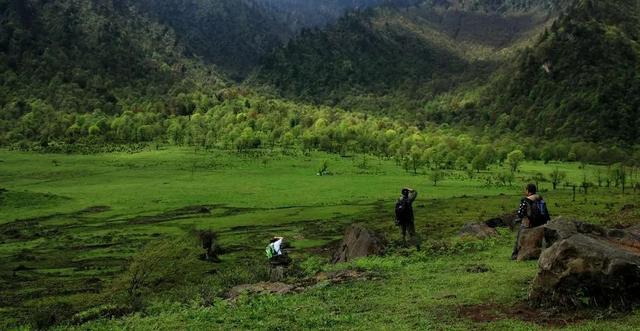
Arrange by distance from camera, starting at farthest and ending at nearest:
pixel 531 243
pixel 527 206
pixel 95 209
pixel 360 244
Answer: pixel 95 209
pixel 360 244
pixel 531 243
pixel 527 206

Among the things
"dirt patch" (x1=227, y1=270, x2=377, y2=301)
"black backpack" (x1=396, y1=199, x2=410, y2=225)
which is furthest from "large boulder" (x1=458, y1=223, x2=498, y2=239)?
"dirt patch" (x1=227, y1=270, x2=377, y2=301)

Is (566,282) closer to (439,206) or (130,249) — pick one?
(130,249)

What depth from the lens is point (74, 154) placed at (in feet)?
588

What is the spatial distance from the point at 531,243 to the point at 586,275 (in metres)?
10.2

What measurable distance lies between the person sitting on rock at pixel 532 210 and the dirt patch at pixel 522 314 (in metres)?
8.40

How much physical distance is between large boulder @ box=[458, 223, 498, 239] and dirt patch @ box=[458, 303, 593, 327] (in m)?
19.4

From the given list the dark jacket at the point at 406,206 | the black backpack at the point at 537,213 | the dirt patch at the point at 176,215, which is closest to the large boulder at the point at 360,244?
the dark jacket at the point at 406,206

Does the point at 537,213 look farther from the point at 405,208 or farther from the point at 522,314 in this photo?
the point at 522,314

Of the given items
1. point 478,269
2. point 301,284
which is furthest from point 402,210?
point 301,284

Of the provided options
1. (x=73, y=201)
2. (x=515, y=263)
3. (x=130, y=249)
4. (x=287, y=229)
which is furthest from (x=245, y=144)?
(x=515, y=263)

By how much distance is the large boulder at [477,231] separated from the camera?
135ft

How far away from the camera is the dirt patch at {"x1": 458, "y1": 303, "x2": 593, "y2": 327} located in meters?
19.1

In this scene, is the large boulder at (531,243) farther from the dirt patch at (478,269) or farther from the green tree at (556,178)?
the green tree at (556,178)

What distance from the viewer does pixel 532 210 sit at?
29.2 meters
